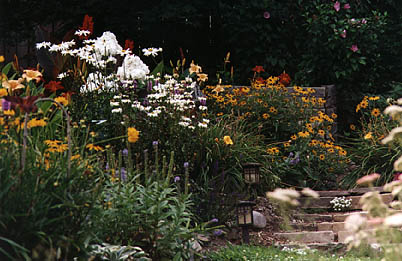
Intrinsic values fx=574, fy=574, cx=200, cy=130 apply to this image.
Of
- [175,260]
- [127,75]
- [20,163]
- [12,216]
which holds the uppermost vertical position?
[127,75]

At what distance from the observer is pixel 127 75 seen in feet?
18.7

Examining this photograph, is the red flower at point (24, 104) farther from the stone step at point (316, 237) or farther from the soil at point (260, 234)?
the stone step at point (316, 237)

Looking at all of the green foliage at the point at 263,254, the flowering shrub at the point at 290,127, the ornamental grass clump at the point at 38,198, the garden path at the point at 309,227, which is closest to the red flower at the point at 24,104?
the ornamental grass clump at the point at 38,198

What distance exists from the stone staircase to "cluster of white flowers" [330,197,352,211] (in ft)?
0.16

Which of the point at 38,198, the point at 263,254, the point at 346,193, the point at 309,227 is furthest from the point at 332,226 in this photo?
the point at 38,198

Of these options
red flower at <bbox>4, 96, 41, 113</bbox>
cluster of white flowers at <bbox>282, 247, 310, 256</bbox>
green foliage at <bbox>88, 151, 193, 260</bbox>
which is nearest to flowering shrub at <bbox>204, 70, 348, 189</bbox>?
cluster of white flowers at <bbox>282, 247, 310, 256</bbox>

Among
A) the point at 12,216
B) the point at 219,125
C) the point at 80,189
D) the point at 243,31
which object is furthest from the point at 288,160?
the point at 12,216

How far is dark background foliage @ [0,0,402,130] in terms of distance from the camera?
8.66 m

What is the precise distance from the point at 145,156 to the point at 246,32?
553 centimetres

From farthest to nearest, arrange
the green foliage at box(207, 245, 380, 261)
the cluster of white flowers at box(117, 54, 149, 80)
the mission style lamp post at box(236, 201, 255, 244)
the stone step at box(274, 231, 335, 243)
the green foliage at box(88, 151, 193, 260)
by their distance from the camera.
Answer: the cluster of white flowers at box(117, 54, 149, 80)
the stone step at box(274, 231, 335, 243)
the mission style lamp post at box(236, 201, 255, 244)
the green foliage at box(207, 245, 380, 261)
the green foliage at box(88, 151, 193, 260)

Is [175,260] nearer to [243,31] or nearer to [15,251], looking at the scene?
[15,251]

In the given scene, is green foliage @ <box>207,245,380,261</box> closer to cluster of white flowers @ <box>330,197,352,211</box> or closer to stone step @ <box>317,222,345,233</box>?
stone step @ <box>317,222,345,233</box>

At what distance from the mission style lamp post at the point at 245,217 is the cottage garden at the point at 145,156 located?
14cm

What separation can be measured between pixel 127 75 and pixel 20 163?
293cm
